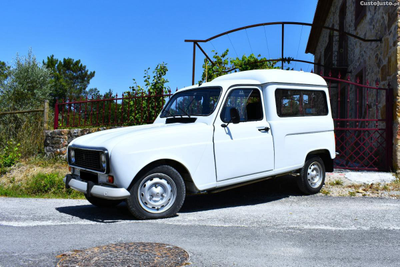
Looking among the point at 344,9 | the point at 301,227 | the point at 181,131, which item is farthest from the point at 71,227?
the point at 344,9

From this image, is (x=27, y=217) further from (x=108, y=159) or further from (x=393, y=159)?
(x=393, y=159)

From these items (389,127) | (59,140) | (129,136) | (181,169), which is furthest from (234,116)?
(59,140)

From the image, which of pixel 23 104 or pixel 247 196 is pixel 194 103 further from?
pixel 23 104

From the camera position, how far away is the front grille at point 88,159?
194 inches

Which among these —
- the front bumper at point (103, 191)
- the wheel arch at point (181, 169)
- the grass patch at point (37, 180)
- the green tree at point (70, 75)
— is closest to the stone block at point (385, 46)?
the wheel arch at point (181, 169)

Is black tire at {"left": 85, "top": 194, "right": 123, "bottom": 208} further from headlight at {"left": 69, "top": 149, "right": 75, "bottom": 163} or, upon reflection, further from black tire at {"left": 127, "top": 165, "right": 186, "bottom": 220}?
black tire at {"left": 127, "top": 165, "right": 186, "bottom": 220}

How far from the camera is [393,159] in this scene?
8.23 metres

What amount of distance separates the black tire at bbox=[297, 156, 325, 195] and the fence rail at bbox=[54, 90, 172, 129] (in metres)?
4.52

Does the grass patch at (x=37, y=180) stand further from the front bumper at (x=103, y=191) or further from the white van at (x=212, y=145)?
the white van at (x=212, y=145)

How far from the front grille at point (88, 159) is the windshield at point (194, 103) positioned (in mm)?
1518

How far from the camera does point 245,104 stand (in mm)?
5906

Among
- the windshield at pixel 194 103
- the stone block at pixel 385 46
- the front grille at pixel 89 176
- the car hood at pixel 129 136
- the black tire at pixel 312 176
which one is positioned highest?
the stone block at pixel 385 46

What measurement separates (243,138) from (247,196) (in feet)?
5.48

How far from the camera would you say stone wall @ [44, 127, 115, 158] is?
11578 mm
